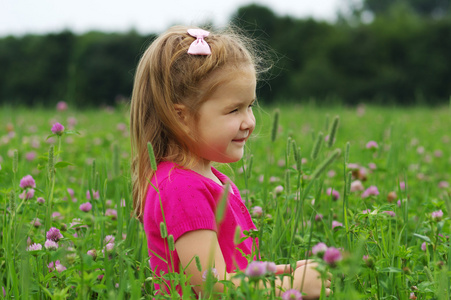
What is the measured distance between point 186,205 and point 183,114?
0.28 m

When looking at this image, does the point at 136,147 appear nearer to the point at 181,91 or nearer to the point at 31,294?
the point at 181,91

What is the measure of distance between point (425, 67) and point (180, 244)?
1391cm

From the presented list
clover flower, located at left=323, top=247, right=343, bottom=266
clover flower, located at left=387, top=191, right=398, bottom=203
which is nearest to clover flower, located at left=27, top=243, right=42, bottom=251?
clover flower, located at left=323, top=247, right=343, bottom=266

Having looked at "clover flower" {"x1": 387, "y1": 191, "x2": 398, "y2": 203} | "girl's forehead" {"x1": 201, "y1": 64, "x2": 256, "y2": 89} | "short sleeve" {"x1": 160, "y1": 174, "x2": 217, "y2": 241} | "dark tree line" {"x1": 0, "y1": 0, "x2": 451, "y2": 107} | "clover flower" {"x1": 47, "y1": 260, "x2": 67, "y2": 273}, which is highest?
"girl's forehead" {"x1": 201, "y1": 64, "x2": 256, "y2": 89}

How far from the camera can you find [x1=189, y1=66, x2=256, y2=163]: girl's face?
131 cm

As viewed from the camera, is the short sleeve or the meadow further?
the short sleeve

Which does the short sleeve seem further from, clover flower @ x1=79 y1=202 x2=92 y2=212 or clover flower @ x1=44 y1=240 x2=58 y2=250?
clover flower @ x1=79 y1=202 x2=92 y2=212

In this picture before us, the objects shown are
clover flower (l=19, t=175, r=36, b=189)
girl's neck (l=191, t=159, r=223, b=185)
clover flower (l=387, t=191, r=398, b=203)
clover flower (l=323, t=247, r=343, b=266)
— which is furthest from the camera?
clover flower (l=387, t=191, r=398, b=203)

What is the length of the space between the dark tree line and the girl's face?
38.7 feet

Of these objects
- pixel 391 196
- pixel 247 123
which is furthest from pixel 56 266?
pixel 391 196

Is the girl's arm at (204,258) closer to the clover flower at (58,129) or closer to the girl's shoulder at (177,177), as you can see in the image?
the girl's shoulder at (177,177)

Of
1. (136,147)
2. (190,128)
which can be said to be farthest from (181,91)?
(136,147)

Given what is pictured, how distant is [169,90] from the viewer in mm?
1356

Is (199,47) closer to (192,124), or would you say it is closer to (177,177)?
(192,124)
